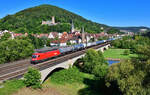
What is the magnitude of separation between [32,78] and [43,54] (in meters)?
12.9

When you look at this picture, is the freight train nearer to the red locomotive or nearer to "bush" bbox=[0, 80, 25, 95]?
the red locomotive

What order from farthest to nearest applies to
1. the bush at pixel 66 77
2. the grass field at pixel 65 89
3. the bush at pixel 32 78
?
the bush at pixel 66 77 < the grass field at pixel 65 89 < the bush at pixel 32 78

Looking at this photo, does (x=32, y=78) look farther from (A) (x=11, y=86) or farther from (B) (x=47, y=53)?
(B) (x=47, y=53)

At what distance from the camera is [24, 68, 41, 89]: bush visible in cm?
2530

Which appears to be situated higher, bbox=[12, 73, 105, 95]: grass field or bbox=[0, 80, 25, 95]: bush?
bbox=[0, 80, 25, 95]: bush

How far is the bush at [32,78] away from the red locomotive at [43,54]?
981 centimetres

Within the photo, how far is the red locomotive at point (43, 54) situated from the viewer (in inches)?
1400

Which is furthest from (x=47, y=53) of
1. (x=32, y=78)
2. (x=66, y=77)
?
(x=32, y=78)

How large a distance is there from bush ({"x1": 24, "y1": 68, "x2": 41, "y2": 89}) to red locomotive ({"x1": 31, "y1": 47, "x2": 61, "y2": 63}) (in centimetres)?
981

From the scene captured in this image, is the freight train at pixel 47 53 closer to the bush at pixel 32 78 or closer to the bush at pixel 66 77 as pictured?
the bush at pixel 66 77

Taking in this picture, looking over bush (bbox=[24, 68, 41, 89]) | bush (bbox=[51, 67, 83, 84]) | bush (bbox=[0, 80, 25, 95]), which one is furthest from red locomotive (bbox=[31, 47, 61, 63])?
bush (bbox=[0, 80, 25, 95])

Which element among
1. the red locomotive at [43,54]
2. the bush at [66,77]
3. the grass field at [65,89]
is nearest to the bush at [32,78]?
the grass field at [65,89]

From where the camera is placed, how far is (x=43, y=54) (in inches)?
1486

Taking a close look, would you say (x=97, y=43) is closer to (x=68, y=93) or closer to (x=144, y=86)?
(x=68, y=93)
